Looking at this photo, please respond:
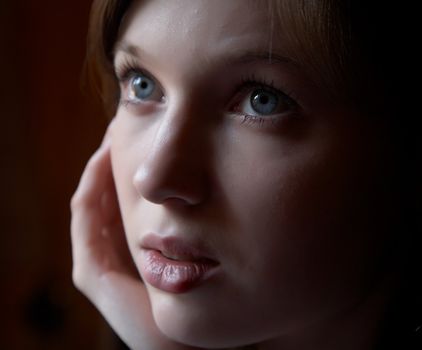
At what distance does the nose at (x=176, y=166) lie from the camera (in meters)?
0.57

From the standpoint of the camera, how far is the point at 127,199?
671 millimetres

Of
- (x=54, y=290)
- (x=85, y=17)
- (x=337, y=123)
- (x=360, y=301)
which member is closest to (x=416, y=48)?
(x=337, y=123)

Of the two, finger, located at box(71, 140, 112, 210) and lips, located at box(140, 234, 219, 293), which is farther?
finger, located at box(71, 140, 112, 210)

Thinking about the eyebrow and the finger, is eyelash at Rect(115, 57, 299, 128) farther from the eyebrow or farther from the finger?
the finger

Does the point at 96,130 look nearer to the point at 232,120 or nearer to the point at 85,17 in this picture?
the point at 85,17

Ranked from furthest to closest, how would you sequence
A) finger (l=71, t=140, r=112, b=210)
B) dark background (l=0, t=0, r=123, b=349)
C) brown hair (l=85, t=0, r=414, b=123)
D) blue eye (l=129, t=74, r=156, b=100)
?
dark background (l=0, t=0, r=123, b=349) → finger (l=71, t=140, r=112, b=210) → blue eye (l=129, t=74, r=156, b=100) → brown hair (l=85, t=0, r=414, b=123)

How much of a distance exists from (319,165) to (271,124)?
0.19 ft

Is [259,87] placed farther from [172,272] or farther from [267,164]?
[172,272]

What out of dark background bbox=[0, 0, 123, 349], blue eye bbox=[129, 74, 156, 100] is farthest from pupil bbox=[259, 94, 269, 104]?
dark background bbox=[0, 0, 123, 349]

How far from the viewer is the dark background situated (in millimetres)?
1212

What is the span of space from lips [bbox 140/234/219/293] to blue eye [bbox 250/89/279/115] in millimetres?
145

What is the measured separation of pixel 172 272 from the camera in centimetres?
62

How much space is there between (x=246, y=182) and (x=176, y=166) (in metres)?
0.07

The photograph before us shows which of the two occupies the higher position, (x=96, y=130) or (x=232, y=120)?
(x=96, y=130)
